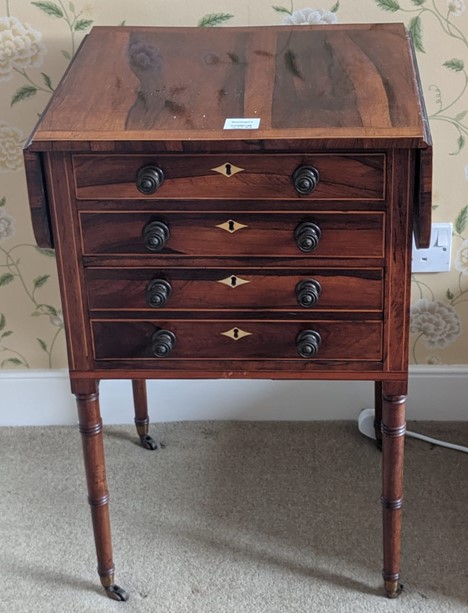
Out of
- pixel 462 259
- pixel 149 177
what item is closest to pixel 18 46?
pixel 149 177

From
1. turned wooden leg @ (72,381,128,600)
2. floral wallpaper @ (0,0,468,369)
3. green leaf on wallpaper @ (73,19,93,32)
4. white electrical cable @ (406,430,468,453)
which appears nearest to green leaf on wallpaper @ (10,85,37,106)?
floral wallpaper @ (0,0,468,369)

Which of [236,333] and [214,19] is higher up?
[214,19]

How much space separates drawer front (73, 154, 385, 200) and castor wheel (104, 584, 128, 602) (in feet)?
2.22

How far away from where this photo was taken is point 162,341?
4.47 feet

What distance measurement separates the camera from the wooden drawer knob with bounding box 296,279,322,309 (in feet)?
4.33

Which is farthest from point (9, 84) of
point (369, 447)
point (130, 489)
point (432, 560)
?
point (432, 560)

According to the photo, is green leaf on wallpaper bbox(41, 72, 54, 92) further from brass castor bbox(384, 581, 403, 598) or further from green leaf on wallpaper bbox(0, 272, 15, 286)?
brass castor bbox(384, 581, 403, 598)

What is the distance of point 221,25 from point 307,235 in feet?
1.94

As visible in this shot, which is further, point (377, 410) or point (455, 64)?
point (377, 410)

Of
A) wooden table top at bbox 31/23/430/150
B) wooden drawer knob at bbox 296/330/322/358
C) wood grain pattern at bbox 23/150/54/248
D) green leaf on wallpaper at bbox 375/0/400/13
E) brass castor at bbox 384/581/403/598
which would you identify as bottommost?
brass castor at bbox 384/581/403/598

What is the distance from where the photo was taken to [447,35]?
1670mm

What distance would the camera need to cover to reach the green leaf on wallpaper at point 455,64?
1684mm

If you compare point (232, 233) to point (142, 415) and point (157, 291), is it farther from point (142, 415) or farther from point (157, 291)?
point (142, 415)

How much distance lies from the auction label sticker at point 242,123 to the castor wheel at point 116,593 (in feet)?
2.62
